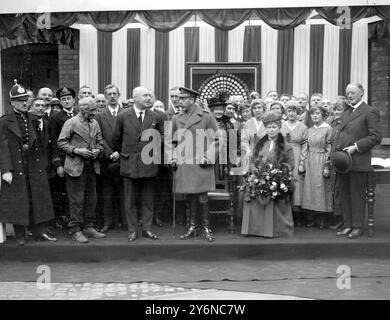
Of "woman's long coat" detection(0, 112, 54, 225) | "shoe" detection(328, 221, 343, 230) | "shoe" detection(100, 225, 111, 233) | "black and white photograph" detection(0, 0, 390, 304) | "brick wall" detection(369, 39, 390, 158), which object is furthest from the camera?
"brick wall" detection(369, 39, 390, 158)

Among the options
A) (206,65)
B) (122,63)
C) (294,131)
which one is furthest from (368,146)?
(122,63)

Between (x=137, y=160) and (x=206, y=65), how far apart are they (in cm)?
471

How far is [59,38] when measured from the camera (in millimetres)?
9930

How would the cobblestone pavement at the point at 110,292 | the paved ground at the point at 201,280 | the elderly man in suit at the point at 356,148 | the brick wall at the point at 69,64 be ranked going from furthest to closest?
the brick wall at the point at 69,64
the elderly man in suit at the point at 356,148
the paved ground at the point at 201,280
the cobblestone pavement at the point at 110,292

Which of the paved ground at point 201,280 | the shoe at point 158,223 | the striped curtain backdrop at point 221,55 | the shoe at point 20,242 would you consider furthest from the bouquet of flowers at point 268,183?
the striped curtain backdrop at point 221,55

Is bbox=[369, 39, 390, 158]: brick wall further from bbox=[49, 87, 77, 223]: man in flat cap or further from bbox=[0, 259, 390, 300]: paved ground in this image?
bbox=[49, 87, 77, 223]: man in flat cap

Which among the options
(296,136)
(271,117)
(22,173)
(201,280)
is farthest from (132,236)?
(296,136)

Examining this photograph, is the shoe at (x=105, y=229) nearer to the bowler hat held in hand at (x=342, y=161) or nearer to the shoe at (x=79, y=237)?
the shoe at (x=79, y=237)

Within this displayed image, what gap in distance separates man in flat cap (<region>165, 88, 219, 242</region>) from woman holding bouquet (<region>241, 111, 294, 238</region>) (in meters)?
0.49

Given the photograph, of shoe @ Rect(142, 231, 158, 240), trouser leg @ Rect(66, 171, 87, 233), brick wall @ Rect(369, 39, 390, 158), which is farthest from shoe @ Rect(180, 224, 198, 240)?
brick wall @ Rect(369, 39, 390, 158)

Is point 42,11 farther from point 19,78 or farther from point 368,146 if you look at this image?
point 19,78

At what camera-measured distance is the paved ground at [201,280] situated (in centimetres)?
552

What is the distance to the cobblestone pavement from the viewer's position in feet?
17.7

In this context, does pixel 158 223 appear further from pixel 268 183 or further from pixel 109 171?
pixel 268 183
